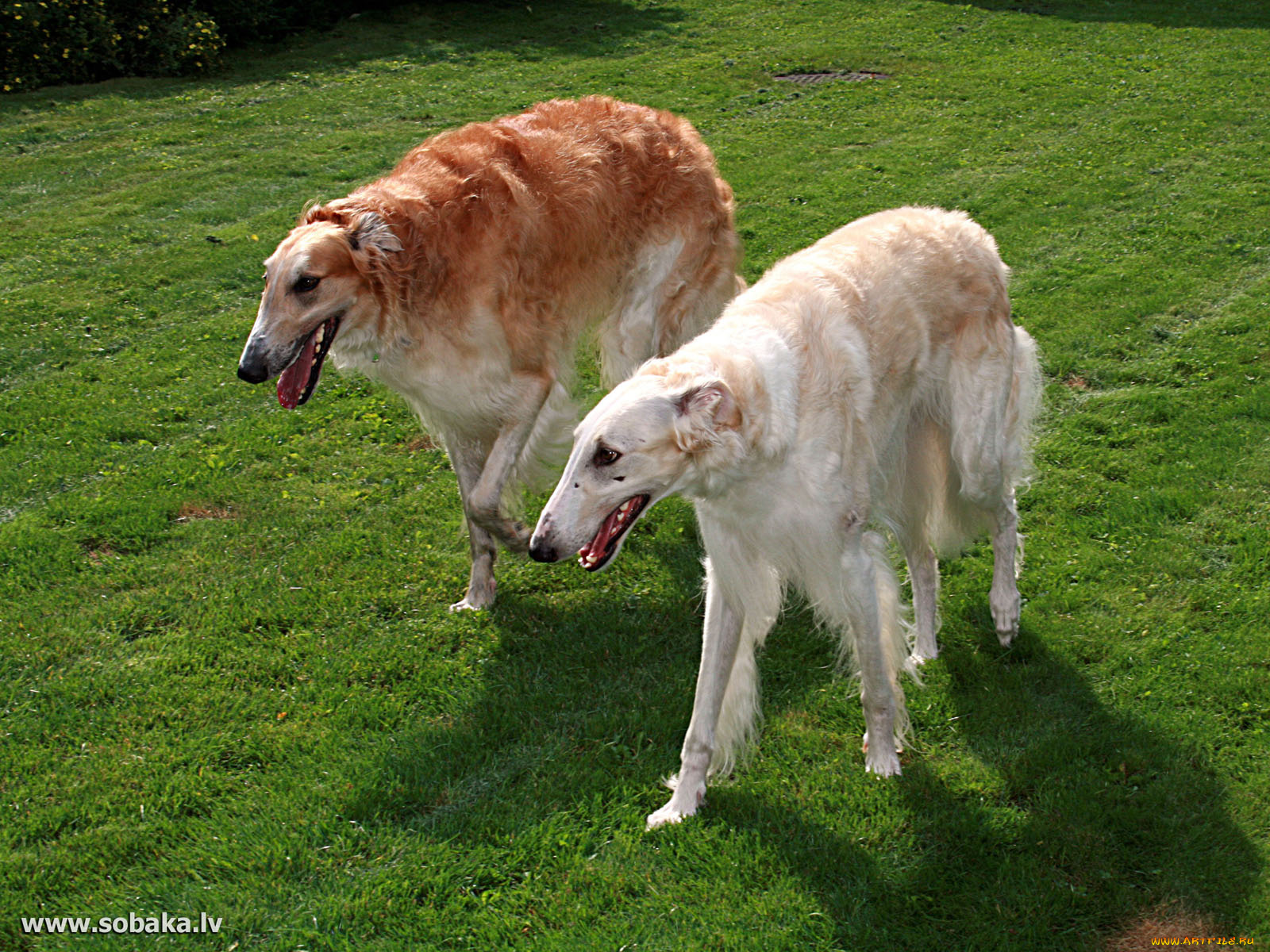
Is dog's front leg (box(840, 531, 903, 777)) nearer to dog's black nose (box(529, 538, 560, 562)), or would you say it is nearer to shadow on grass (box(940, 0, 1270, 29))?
dog's black nose (box(529, 538, 560, 562))

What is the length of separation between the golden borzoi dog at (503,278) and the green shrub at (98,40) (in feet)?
48.1

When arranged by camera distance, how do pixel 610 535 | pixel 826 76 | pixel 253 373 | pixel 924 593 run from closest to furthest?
1. pixel 610 535
2. pixel 253 373
3. pixel 924 593
4. pixel 826 76

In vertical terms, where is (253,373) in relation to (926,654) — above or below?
above

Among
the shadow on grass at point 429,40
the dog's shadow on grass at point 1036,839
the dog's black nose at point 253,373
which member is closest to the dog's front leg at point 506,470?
the dog's black nose at point 253,373

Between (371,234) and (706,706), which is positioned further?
(371,234)

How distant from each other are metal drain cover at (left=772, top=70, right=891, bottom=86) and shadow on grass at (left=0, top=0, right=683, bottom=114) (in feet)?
12.8

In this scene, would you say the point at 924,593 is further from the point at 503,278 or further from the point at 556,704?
the point at 503,278

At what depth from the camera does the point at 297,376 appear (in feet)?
16.8

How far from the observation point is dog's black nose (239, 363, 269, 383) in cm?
482

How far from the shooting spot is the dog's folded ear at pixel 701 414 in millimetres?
3523

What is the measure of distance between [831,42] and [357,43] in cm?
929

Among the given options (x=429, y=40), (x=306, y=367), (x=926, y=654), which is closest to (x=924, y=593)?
(x=926, y=654)

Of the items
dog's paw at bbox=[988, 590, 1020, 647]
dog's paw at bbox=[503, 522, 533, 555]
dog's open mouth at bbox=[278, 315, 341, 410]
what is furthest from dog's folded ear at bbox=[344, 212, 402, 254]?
dog's paw at bbox=[988, 590, 1020, 647]

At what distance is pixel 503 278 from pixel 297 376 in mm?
1185
